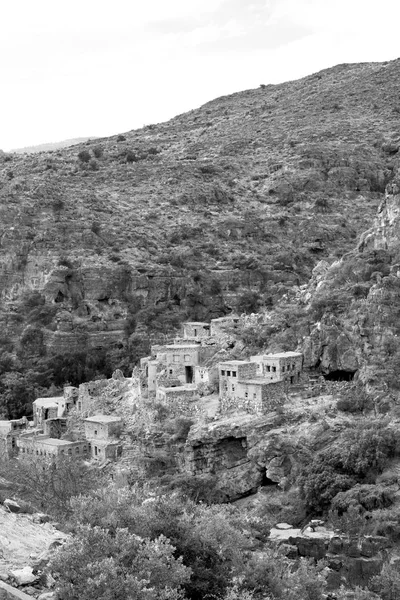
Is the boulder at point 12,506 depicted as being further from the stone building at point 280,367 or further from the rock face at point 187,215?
the rock face at point 187,215

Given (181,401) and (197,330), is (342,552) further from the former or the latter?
(197,330)

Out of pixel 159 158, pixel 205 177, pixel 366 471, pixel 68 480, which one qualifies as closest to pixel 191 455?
pixel 68 480

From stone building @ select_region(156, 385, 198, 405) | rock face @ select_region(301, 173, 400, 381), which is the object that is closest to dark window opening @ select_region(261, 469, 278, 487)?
stone building @ select_region(156, 385, 198, 405)

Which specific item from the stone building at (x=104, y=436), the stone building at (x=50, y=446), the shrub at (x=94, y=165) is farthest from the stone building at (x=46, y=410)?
the shrub at (x=94, y=165)

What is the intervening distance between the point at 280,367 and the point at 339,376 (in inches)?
129

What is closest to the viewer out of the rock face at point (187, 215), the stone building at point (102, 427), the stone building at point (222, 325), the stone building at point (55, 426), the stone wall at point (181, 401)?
the stone wall at point (181, 401)

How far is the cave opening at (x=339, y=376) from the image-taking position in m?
42.1

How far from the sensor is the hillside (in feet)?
230

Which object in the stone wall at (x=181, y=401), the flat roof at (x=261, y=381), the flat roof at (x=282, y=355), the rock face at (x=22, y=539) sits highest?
the rock face at (x=22, y=539)

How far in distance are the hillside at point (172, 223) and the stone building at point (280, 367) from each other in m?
23.1

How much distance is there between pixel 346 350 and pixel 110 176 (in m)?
52.8

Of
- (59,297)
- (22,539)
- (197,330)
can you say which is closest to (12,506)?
(22,539)

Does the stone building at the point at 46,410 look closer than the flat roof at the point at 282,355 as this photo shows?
No

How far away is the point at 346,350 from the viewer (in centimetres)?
4188
